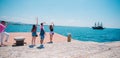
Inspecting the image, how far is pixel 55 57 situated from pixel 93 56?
2.63 metres

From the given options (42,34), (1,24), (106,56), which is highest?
(1,24)

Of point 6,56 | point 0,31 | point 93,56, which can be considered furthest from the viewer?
point 0,31

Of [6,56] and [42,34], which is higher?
[42,34]

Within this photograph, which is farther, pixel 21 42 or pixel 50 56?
pixel 21 42

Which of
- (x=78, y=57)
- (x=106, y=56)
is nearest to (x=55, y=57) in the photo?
(x=78, y=57)

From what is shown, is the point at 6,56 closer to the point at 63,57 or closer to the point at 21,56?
the point at 21,56

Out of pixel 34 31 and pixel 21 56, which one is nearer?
pixel 21 56

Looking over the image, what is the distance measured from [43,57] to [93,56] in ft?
11.0

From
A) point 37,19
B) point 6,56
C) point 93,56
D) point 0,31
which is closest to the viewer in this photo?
point 6,56

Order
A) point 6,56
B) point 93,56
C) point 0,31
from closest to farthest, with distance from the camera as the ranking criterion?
point 6,56
point 93,56
point 0,31

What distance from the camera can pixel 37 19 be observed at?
12.3 m

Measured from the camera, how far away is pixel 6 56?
27.7ft

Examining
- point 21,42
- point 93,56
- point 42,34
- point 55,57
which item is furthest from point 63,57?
A: point 21,42

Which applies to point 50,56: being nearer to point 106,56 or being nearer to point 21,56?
point 21,56
